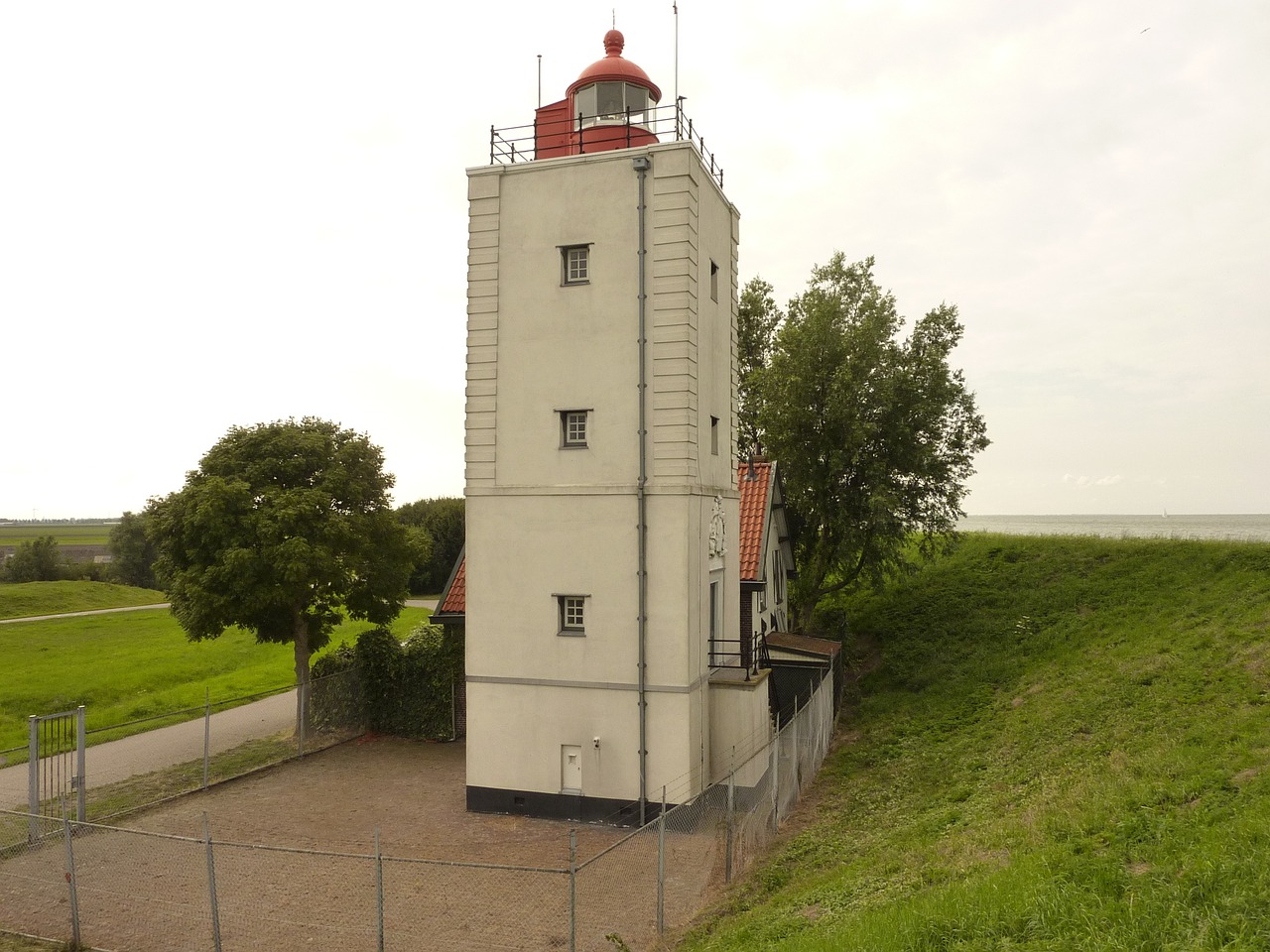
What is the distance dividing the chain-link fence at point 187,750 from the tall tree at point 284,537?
127 centimetres

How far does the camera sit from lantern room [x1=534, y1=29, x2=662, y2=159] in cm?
1736

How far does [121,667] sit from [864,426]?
28264 millimetres

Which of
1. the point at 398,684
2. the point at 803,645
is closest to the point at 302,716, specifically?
the point at 398,684

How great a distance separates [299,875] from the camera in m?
13.3

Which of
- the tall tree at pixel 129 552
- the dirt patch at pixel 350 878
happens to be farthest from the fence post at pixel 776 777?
the tall tree at pixel 129 552

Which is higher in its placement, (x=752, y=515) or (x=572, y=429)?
(x=572, y=429)

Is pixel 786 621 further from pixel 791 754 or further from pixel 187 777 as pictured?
pixel 187 777

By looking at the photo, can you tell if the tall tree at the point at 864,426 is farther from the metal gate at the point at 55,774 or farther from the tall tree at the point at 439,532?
the tall tree at the point at 439,532

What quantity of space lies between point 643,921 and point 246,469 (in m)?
15.8

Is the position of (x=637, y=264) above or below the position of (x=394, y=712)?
above

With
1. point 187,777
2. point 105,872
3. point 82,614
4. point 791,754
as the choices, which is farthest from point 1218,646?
point 82,614

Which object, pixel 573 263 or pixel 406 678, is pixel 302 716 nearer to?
pixel 406 678

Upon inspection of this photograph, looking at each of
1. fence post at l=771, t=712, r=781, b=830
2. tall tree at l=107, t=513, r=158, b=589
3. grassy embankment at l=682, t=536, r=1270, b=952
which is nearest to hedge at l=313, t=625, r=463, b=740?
fence post at l=771, t=712, r=781, b=830

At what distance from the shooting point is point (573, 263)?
16891 millimetres
